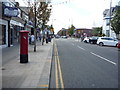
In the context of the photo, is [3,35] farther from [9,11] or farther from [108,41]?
[108,41]

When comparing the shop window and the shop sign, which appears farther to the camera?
the shop window

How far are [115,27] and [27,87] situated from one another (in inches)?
1288

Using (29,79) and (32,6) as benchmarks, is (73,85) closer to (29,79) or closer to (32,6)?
(29,79)

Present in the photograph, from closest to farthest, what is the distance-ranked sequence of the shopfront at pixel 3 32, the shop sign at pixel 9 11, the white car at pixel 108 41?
1. the shop sign at pixel 9 11
2. the shopfront at pixel 3 32
3. the white car at pixel 108 41

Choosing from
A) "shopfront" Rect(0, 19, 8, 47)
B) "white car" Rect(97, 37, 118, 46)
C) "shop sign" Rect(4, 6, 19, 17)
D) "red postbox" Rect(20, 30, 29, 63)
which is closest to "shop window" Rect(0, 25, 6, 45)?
"shopfront" Rect(0, 19, 8, 47)

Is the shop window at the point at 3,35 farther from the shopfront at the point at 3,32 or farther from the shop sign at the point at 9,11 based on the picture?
the shop sign at the point at 9,11

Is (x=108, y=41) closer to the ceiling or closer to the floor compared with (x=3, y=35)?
closer to the floor

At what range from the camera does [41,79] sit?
23.0ft

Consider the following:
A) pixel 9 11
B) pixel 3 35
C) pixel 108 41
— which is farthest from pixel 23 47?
pixel 108 41

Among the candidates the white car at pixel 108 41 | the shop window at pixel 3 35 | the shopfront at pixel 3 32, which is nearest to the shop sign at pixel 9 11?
the shopfront at pixel 3 32

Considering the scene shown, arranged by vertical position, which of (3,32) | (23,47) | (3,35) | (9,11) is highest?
(9,11)

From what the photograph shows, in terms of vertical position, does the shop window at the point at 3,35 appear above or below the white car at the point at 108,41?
above

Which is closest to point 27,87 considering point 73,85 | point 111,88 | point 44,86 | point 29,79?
point 44,86

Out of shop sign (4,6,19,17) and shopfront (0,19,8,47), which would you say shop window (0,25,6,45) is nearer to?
shopfront (0,19,8,47)
